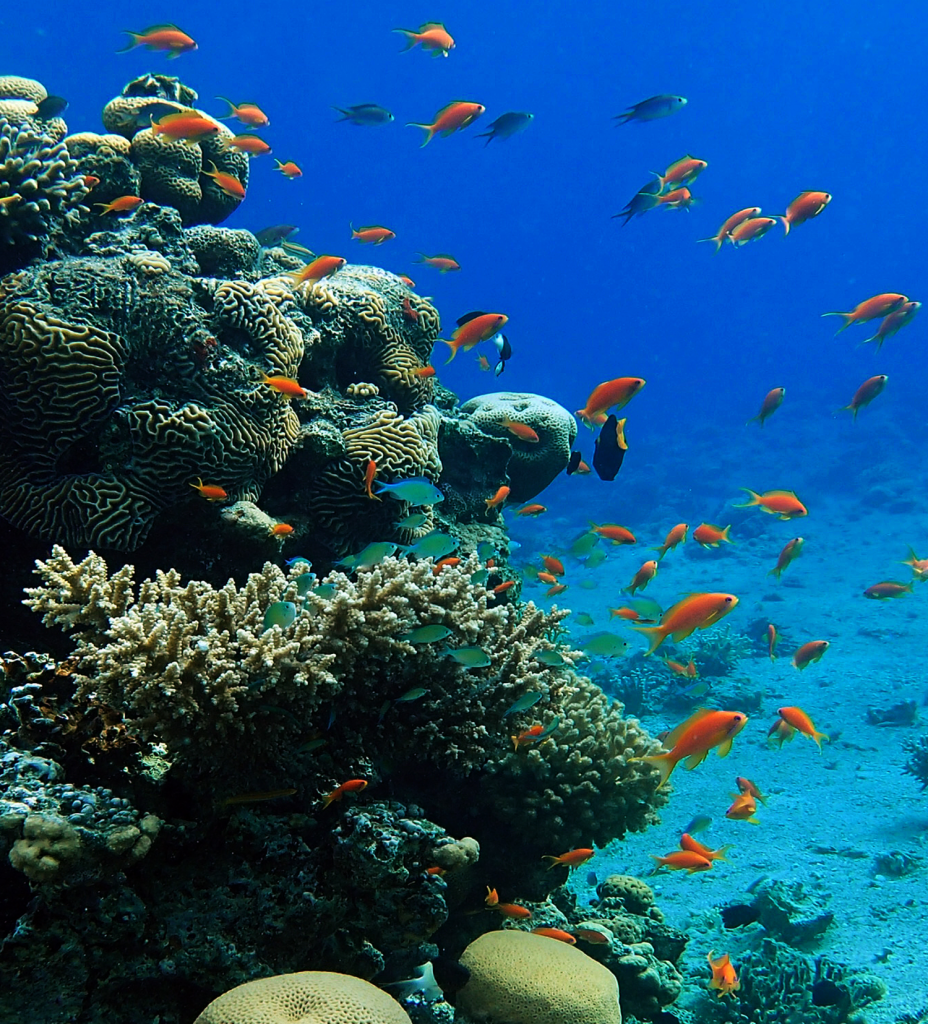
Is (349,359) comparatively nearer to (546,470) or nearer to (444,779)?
(546,470)

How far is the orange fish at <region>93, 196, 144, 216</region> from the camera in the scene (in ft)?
18.0

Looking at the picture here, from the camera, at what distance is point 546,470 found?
805 cm

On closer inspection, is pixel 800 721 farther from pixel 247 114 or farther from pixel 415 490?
pixel 247 114

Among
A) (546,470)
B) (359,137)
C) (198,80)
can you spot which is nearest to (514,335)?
(359,137)

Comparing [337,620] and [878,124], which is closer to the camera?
[337,620]

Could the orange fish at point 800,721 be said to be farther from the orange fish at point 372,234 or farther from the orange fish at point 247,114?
the orange fish at point 247,114

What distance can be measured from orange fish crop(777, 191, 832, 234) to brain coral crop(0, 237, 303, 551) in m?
5.56

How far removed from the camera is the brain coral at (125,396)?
4234 millimetres

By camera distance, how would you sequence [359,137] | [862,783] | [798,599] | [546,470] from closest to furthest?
1. [546,470]
2. [862,783]
3. [798,599]
4. [359,137]

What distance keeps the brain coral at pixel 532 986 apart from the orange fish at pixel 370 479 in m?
3.27

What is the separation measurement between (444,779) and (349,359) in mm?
4261

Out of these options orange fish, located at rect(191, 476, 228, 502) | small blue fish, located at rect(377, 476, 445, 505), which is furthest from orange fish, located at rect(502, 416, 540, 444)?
orange fish, located at rect(191, 476, 228, 502)

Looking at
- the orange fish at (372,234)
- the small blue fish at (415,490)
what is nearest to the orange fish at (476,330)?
the small blue fish at (415,490)

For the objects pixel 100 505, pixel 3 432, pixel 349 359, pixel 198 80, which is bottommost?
pixel 100 505
